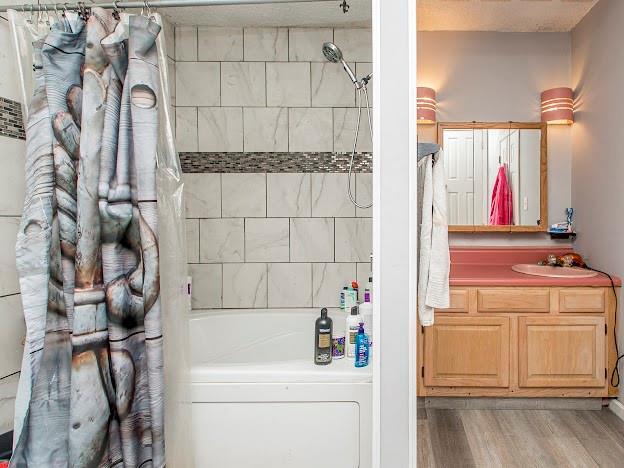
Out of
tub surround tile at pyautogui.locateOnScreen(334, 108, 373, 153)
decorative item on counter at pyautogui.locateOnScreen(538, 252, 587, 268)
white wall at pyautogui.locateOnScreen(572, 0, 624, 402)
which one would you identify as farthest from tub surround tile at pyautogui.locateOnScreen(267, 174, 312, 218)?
white wall at pyautogui.locateOnScreen(572, 0, 624, 402)

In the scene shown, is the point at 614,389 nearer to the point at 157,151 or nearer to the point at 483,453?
the point at 483,453

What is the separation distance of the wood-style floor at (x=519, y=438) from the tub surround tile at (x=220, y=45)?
8.17ft

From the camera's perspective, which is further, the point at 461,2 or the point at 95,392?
the point at 461,2

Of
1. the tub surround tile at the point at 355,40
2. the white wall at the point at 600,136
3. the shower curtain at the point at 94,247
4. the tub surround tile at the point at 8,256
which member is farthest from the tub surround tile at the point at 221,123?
the white wall at the point at 600,136

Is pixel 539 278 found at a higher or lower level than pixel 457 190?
lower

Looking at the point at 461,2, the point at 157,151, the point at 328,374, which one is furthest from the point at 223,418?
the point at 461,2

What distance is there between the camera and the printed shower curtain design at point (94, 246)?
120 cm

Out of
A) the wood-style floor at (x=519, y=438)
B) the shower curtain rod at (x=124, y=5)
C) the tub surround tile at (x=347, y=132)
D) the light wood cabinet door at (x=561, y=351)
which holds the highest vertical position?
the shower curtain rod at (x=124, y=5)

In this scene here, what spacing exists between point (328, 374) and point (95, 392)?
771 mm

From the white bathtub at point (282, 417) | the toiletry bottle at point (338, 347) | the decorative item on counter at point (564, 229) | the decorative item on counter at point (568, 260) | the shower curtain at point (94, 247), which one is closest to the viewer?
the shower curtain at point (94, 247)

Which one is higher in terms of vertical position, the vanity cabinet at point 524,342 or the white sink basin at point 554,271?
the white sink basin at point 554,271

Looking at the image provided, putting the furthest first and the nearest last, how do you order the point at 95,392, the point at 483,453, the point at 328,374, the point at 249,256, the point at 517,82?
the point at 517,82 < the point at 249,256 < the point at 483,453 < the point at 328,374 < the point at 95,392

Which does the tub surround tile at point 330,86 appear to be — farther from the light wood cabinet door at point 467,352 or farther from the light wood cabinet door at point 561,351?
the light wood cabinet door at point 561,351

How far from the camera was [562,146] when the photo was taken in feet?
9.37
